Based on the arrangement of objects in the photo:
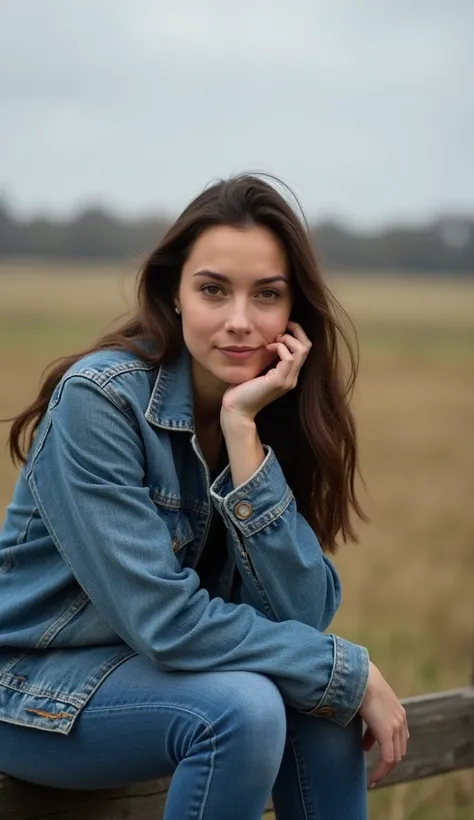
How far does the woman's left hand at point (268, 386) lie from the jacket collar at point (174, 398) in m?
0.07

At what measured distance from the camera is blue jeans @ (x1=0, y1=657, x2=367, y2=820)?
5.93 feet

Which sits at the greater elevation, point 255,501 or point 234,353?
point 234,353

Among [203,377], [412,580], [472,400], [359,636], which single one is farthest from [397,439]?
[203,377]

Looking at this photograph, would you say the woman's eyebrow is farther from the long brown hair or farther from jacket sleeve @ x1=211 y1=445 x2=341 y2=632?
jacket sleeve @ x1=211 y1=445 x2=341 y2=632

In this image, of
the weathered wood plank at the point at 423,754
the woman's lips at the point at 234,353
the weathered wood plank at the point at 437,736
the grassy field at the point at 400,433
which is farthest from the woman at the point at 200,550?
the grassy field at the point at 400,433

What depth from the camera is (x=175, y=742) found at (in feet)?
6.14

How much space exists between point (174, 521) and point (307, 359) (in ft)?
1.53

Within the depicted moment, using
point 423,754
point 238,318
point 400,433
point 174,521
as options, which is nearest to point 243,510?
point 174,521

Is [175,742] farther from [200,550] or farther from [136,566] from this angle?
[200,550]

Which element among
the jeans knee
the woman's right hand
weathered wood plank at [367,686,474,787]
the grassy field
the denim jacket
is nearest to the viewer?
the jeans knee

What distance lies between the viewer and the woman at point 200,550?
1.89 m

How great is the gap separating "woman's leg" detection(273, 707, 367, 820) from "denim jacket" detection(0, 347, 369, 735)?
0.05 m

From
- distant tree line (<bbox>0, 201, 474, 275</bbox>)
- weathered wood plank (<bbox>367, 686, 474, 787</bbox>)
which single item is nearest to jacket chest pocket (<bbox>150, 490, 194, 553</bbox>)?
weathered wood plank (<bbox>367, 686, 474, 787</bbox>)

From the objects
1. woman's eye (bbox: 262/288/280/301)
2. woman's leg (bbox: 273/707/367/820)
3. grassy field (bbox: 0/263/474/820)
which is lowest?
grassy field (bbox: 0/263/474/820)
